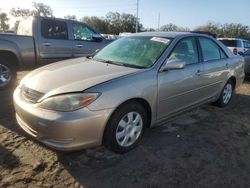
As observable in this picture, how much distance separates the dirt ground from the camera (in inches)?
119

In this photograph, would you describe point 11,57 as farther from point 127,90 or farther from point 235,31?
point 235,31

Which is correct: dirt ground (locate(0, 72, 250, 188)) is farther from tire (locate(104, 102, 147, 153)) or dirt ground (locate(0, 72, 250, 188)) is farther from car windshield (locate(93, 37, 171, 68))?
car windshield (locate(93, 37, 171, 68))

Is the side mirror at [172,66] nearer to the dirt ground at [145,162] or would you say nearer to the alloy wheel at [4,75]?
the dirt ground at [145,162]

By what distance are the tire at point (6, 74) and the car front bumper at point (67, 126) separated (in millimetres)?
3504

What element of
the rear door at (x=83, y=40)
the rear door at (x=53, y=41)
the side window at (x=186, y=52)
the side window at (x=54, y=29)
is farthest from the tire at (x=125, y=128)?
the rear door at (x=83, y=40)

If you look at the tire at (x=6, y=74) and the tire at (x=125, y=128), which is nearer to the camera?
the tire at (x=125, y=128)

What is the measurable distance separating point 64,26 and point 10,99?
3006 millimetres

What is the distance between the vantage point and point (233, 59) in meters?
5.76

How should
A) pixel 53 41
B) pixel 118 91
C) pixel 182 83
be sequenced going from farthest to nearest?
pixel 53 41
pixel 182 83
pixel 118 91

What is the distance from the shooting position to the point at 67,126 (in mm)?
2955

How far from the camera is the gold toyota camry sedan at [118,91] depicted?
10.0 feet

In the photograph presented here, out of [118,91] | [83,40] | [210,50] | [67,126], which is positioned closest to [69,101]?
[67,126]

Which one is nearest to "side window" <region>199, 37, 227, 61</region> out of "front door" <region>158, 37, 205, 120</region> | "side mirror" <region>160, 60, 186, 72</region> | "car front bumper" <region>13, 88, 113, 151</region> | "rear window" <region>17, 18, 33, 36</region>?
"front door" <region>158, 37, 205, 120</region>

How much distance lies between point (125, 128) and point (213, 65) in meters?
2.38
